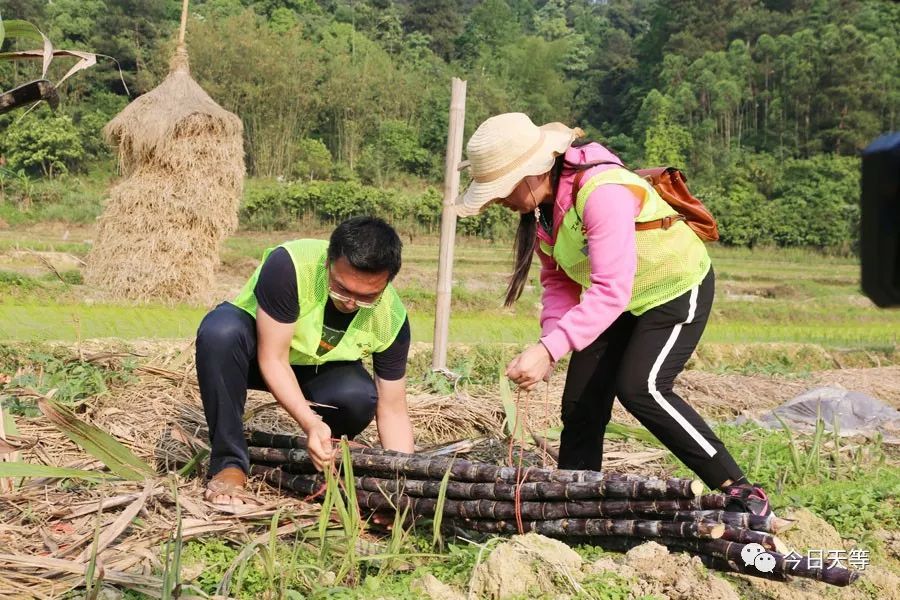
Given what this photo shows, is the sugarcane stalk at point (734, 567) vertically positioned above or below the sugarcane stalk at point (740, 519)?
below

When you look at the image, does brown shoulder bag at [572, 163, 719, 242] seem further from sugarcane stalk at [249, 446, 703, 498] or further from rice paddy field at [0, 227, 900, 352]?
rice paddy field at [0, 227, 900, 352]

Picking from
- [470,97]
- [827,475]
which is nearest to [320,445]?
[827,475]

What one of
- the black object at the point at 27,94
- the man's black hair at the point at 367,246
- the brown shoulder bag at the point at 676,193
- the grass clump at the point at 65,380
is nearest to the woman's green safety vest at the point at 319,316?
the man's black hair at the point at 367,246

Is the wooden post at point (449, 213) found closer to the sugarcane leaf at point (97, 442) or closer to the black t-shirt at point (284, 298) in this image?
the black t-shirt at point (284, 298)

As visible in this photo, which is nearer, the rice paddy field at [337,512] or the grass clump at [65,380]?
the rice paddy field at [337,512]

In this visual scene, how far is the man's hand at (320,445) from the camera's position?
3127mm

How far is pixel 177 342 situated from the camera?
25.6 ft

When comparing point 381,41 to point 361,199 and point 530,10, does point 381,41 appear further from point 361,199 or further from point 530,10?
point 530,10

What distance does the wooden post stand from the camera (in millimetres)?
6066

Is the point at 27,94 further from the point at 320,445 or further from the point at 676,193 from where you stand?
the point at 676,193

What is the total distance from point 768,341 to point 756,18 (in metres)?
39.6

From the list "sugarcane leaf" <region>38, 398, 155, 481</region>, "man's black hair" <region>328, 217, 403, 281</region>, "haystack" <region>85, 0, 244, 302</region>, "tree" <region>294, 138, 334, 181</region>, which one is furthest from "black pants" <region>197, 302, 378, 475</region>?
"tree" <region>294, 138, 334, 181</region>

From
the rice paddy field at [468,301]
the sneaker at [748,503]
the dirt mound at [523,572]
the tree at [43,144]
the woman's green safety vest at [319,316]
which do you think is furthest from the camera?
the tree at [43,144]

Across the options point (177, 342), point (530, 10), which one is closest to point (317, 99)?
point (177, 342)
